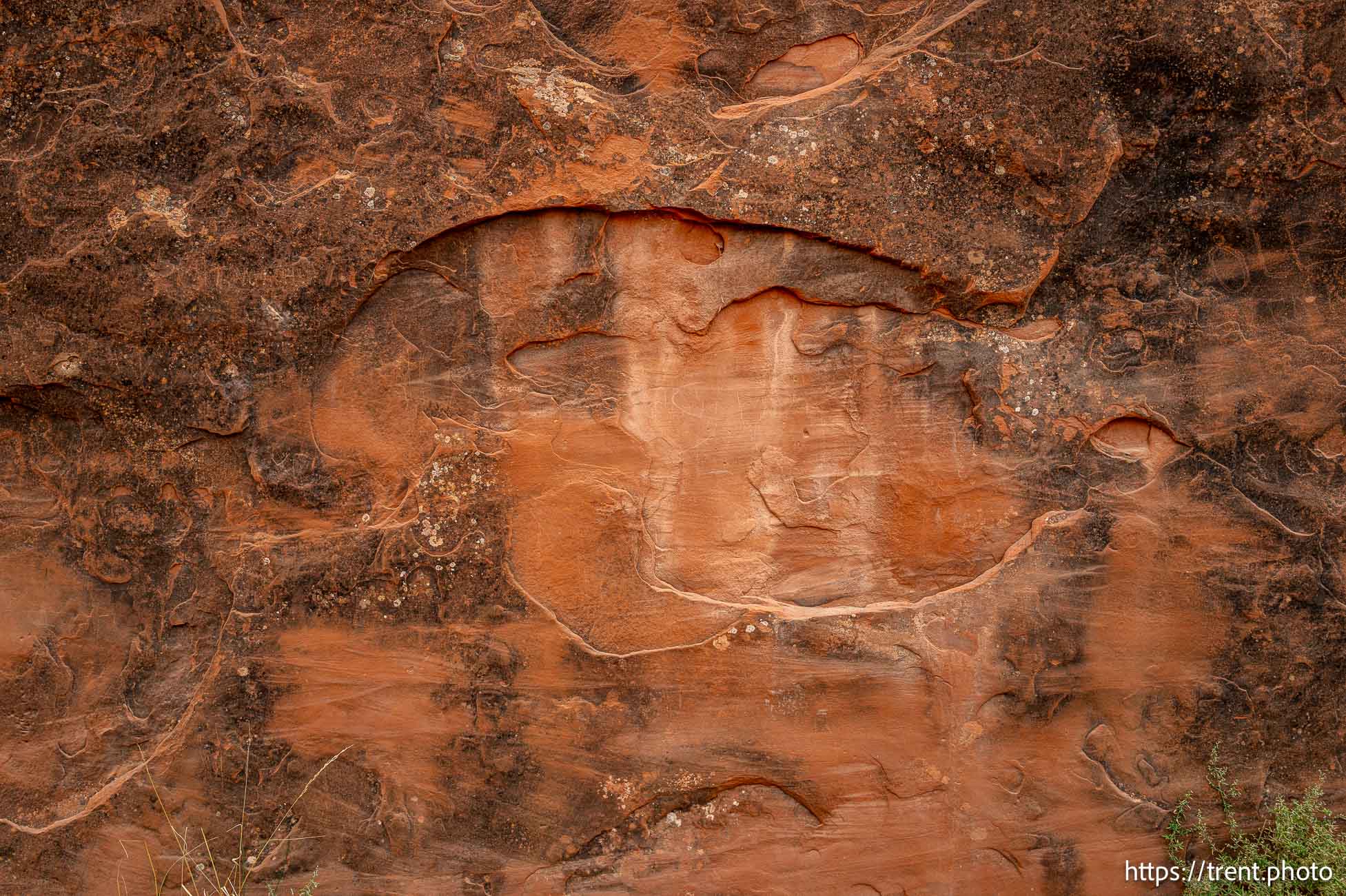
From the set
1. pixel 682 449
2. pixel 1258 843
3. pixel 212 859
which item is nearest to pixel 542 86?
pixel 682 449

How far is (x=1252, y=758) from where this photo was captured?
380 centimetres

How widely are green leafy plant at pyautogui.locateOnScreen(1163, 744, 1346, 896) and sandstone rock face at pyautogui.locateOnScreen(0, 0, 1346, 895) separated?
9 centimetres

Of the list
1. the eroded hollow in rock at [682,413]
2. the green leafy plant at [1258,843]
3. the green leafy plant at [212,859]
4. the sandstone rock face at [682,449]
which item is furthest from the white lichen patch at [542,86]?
the green leafy plant at [1258,843]

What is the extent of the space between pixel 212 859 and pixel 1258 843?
4.50 meters

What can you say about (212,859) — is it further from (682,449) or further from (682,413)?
(682,413)

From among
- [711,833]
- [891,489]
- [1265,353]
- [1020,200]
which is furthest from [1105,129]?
[711,833]

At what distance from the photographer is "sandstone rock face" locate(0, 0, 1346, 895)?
3.56 m

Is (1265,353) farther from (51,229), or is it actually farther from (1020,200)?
(51,229)

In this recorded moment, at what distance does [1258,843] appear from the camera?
3791 mm

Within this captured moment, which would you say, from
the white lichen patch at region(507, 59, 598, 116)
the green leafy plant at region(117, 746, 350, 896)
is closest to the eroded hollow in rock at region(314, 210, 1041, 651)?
the white lichen patch at region(507, 59, 598, 116)

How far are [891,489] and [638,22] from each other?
2.23m

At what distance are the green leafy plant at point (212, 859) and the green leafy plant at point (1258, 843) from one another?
3665mm

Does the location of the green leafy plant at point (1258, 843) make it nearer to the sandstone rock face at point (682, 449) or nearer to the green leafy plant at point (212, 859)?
the sandstone rock face at point (682, 449)

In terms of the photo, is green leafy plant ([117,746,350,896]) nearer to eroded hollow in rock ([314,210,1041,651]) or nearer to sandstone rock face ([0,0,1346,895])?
sandstone rock face ([0,0,1346,895])
